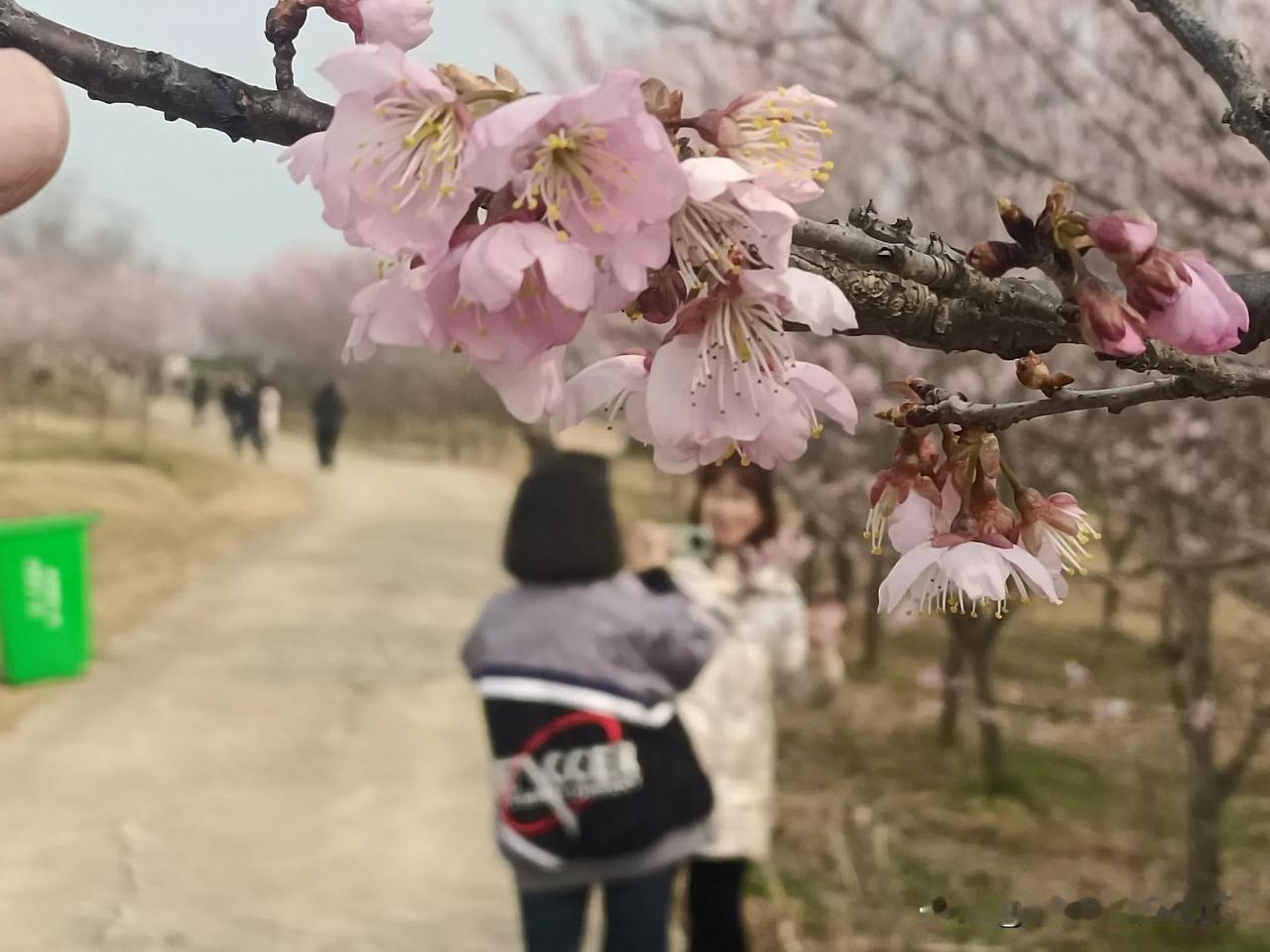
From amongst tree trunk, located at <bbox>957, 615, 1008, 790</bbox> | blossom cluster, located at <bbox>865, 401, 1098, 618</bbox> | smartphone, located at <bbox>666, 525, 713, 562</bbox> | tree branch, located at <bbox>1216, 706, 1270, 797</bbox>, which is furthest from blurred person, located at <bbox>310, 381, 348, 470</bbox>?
blossom cluster, located at <bbox>865, 401, 1098, 618</bbox>

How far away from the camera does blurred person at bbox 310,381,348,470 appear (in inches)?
138

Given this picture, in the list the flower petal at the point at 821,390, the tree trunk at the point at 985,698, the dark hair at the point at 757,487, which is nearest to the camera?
the flower petal at the point at 821,390

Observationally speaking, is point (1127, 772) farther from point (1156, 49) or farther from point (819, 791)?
point (1156, 49)

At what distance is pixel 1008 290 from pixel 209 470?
3.69 metres

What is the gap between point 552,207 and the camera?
0.82ft

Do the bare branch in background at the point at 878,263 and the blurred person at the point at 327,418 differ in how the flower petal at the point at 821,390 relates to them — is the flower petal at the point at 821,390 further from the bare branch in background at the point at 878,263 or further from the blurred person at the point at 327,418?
the blurred person at the point at 327,418

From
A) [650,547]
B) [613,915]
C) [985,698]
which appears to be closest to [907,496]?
[613,915]

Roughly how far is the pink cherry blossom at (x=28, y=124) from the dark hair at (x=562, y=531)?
119 cm

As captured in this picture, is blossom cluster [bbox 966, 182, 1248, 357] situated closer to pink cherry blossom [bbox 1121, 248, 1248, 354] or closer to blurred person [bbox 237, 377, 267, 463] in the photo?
pink cherry blossom [bbox 1121, 248, 1248, 354]

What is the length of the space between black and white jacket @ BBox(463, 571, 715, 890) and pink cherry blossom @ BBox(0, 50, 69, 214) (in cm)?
116

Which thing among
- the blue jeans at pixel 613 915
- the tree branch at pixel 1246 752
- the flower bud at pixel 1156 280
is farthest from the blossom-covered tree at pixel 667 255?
the tree branch at pixel 1246 752

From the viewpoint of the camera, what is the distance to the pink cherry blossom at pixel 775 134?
0.27 meters

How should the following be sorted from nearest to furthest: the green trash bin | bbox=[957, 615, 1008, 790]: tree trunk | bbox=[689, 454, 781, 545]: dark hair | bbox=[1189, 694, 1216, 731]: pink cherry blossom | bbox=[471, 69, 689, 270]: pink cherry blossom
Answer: bbox=[471, 69, 689, 270]: pink cherry blossom → bbox=[689, 454, 781, 545]: dark hair → bbox=[1189, 694, 1216, 731]: pink cherry blossom → bbox=[957, 615, 1008, 790]: tree trunk → the green trash bin

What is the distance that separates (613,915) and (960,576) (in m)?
1.28
